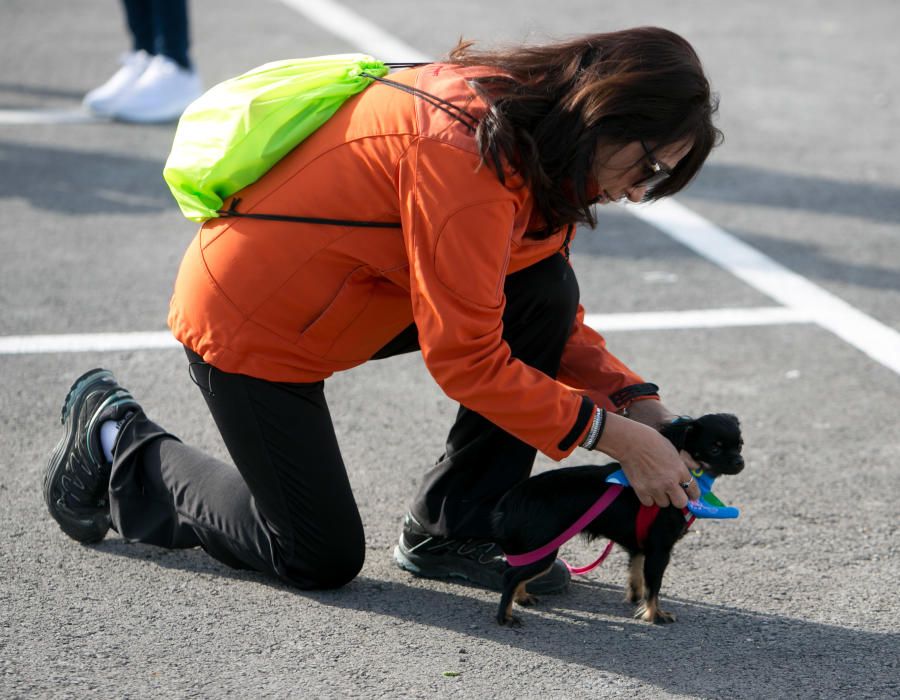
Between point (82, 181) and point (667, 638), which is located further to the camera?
point (82, 181)

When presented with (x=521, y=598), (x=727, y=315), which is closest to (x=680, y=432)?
(x=521, y=598)

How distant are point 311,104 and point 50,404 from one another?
1967mm

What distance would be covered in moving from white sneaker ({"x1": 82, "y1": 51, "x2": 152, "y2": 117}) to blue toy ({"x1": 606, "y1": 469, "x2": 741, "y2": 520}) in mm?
5789

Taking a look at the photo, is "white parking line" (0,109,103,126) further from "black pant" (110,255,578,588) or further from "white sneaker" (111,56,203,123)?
Answer: "black pant" (110,255,578,588)

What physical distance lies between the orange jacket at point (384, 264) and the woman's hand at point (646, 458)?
88mm

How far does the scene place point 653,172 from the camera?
2822 millimetres

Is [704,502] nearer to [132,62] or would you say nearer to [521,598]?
[521,598]

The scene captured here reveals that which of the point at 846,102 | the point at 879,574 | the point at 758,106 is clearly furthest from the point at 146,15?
the point at 879,574

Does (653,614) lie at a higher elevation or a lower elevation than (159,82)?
higher

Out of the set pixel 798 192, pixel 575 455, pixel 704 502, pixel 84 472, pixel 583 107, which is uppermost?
pixel 583 107

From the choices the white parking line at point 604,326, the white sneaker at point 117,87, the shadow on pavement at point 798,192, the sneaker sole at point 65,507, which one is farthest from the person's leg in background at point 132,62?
the sneaker sole at point 65,507

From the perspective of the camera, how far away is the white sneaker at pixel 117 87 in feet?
26.1

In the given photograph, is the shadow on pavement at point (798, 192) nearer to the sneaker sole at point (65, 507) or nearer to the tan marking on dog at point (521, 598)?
the tan marking on dog at point (521, 598)

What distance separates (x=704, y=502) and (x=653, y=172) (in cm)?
84
